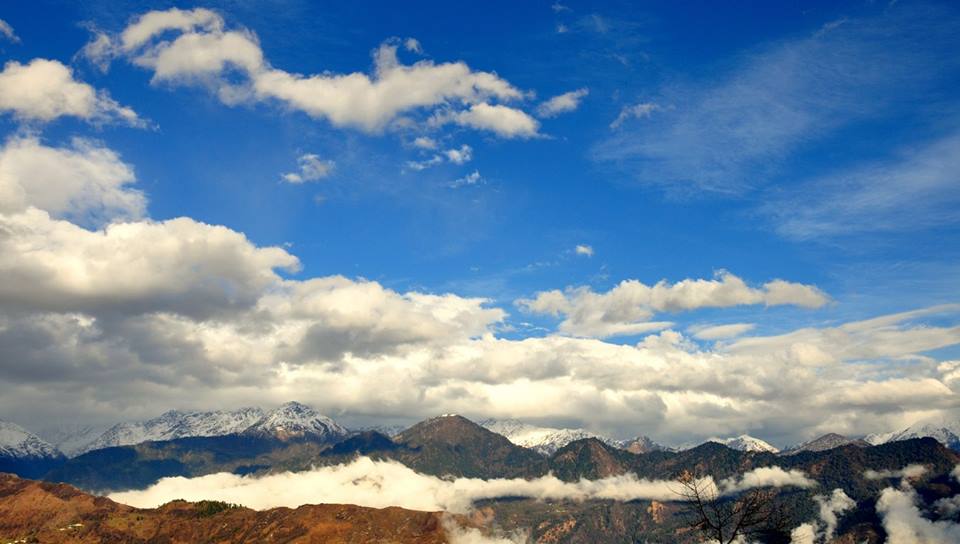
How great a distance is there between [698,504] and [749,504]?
3.66 meters

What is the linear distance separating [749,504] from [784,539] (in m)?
3.32

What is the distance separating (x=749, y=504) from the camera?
50938 millimetres

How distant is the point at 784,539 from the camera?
50156mm

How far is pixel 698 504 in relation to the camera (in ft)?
169

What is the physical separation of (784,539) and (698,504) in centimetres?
638
